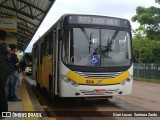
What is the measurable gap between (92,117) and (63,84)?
5.59 ft

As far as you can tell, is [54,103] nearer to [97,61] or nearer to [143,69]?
[97,61]

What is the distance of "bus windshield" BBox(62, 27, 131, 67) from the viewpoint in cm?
1215

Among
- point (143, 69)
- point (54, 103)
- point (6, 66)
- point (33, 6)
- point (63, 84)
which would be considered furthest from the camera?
point (143, 69)

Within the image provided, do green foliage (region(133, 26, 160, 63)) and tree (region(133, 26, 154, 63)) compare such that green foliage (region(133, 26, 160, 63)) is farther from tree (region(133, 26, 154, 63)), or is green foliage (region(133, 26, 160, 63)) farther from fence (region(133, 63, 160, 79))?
fence (region(133, 63, 160, 79))

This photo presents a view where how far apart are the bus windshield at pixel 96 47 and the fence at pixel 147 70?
27016 millimetres

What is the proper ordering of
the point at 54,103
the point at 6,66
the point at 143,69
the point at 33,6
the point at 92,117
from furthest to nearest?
the point at 143,69, the point at 33,6, the point at 54,103, the point at 92,117, the point at 6,66

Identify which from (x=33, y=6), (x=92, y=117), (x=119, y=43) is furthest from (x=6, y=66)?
(x=33, y=6)

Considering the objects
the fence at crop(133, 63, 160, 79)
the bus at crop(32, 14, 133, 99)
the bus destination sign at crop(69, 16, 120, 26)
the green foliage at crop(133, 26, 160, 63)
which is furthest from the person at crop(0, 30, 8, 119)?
the green foliage at crop(133, 26, 160, 63)

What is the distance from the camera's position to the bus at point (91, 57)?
12016mm

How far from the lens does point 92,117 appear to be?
10.8 m

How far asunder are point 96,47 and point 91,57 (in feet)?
1.28

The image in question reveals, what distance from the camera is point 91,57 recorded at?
12289 millimetres

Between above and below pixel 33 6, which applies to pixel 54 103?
below

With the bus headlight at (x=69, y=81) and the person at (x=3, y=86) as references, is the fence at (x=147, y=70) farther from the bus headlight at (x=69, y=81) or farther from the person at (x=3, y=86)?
the person at (x=3, y=86)
